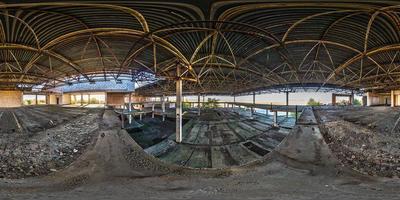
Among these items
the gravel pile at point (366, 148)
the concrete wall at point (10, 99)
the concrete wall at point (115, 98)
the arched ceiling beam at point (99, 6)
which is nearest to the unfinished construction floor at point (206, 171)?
the gravel pile at point (366, 148)

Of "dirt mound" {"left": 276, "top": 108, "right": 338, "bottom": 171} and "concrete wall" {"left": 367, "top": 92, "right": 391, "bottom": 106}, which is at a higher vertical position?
"concrete wall" {"left": 367, "top": 92, "right": 391, "bottom": 106}

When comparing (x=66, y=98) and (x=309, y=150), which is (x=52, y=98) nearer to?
(x=66, y=98)

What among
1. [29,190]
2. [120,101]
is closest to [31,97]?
[120,101]

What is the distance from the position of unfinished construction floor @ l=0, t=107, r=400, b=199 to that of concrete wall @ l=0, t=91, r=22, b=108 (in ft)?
69.5

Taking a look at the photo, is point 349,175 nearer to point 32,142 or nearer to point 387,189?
point 387,189

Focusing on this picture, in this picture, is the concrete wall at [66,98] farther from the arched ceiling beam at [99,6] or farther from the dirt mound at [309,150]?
the arched ceiling beam at [99,6]

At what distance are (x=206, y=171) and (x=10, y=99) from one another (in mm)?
29198

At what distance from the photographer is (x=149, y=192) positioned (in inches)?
184

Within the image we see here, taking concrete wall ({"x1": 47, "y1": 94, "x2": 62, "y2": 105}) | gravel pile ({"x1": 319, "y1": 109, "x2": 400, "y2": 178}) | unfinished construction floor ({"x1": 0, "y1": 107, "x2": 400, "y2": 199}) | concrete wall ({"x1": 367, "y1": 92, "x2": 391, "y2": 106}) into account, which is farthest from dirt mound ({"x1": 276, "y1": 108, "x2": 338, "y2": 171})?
concrete wall ({"x1": 47, "y1": 94, "x2": 62, "y2": 105})

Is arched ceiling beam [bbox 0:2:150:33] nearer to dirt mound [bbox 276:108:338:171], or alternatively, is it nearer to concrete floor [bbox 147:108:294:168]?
concrete floor [bbox 147:108:294:168]

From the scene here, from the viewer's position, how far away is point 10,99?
26.5m

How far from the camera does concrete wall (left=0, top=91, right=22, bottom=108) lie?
2602 cm

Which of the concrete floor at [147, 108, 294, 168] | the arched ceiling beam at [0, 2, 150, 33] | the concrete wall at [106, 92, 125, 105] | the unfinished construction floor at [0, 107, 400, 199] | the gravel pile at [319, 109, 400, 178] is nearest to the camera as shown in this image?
the arched ceiling beam at [0, 2, 150, 33]

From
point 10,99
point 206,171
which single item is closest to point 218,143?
point 206,171
